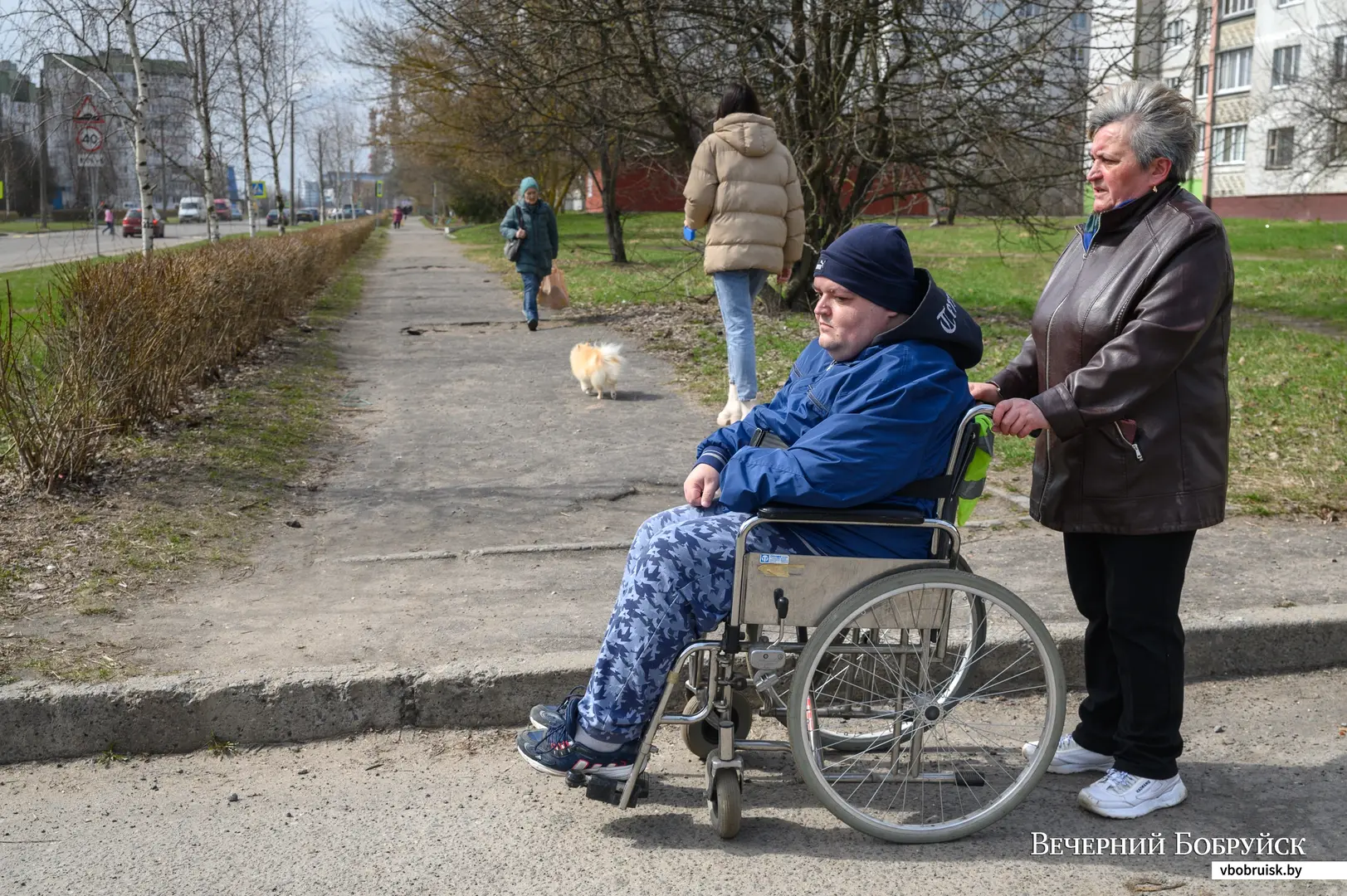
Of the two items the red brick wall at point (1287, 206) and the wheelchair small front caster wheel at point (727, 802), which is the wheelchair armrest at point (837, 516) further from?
the red brick wall at point (1287, 206)

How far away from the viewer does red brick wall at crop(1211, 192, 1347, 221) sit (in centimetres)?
4009

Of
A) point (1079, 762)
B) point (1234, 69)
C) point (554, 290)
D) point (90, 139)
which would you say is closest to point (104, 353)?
point (1079, 762)

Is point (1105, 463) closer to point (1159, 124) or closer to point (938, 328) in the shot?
point (938, 328)

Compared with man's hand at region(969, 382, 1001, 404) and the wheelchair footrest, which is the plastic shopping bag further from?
the wheelchair footrest

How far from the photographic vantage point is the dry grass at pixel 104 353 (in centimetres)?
581

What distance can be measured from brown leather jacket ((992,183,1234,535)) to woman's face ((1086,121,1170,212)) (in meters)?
0.03

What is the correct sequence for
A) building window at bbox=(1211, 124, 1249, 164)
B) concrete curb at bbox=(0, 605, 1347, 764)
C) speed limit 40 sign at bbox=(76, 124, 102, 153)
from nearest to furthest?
1. concrete curb at bbox=(0, 605, 1347, 764)
2. speed limit 40 sign at bbox=(76, 124, 102, 153)
3. building window at bbox=(1211, 124, 1249, 164)

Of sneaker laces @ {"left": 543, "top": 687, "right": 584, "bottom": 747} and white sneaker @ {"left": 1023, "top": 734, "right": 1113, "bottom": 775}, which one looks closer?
sneaker laces @ {"left": 543, "top": 687, "right": 584, "bottom": 747}

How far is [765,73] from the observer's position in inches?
527

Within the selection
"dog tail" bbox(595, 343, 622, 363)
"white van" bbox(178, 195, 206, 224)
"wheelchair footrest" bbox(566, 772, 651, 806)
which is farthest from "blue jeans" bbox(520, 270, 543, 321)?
"white van" bbox(178, 195, 206, 224)

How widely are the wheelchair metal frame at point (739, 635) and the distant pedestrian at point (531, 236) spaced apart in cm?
1152

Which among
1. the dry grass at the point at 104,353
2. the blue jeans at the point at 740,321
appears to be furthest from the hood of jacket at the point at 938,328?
the blue jeans at the point at 740,321

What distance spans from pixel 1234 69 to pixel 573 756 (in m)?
53.1

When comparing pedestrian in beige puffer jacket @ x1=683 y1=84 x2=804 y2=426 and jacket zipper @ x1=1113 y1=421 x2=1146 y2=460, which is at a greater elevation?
pedestrian in beige puffer jacket @ x1=683 y1=84 x2=804 y2=426
